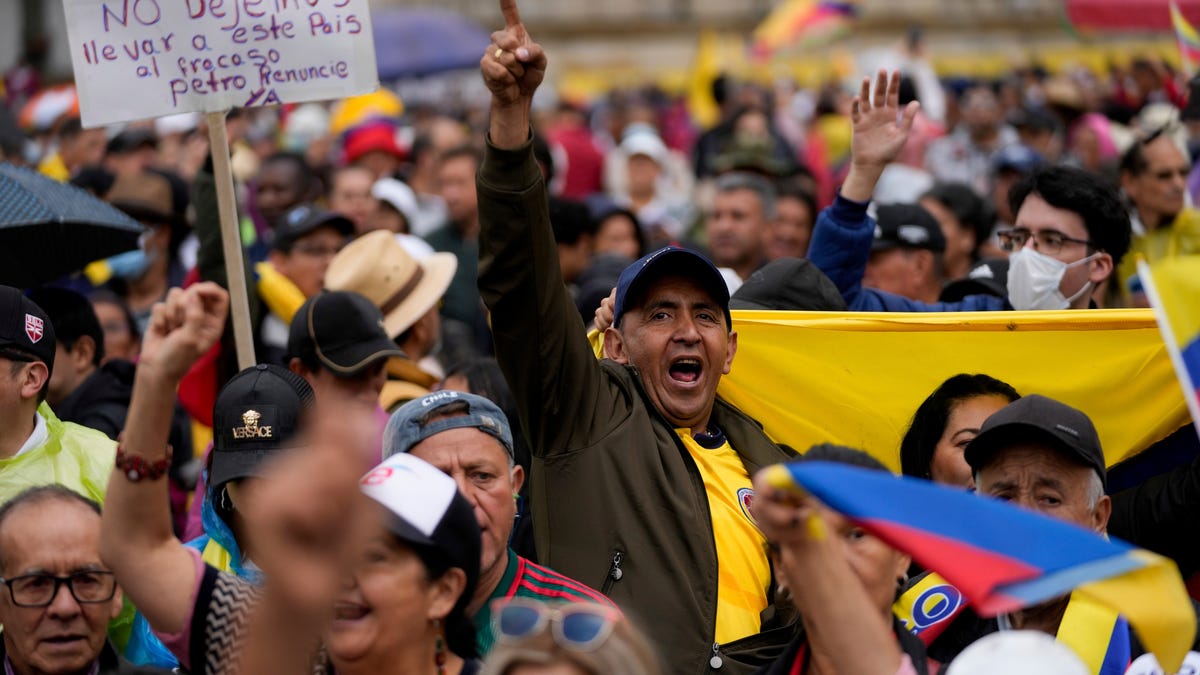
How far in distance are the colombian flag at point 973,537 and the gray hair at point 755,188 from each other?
6162mm

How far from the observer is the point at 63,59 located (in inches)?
1427

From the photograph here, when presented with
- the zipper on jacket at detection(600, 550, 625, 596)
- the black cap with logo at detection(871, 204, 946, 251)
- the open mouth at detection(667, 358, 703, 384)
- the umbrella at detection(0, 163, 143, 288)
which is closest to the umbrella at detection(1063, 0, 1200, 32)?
the black cap with logo at detection(871, 204, 946, 251)

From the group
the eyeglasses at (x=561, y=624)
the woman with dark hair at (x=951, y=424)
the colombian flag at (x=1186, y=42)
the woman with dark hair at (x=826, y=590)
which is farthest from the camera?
the colombian flag at (x=1186, y=42)

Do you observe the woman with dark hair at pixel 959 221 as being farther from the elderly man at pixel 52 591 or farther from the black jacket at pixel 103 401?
the elderly man at pixel 52 591

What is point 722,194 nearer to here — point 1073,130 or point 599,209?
point 599,209

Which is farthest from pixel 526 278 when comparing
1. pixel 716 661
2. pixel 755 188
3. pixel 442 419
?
pixel 755 188

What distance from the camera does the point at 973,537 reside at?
3.16 m

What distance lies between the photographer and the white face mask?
623 cm

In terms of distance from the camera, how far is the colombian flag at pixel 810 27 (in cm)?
1777

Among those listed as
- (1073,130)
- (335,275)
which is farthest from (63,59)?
(335,275)

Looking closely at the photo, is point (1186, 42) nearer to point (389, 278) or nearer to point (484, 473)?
point (389, 278)

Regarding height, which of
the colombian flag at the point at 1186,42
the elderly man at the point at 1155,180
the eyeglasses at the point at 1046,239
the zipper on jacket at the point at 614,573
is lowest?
the zipper on jacket at the point at 614,573

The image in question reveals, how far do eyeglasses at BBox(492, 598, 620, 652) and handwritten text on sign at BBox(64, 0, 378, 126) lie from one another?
2766 millimetres

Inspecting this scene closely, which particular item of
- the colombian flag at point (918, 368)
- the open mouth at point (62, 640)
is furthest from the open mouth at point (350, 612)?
the colombian flag at point (918, 368)
